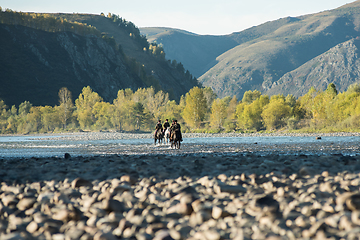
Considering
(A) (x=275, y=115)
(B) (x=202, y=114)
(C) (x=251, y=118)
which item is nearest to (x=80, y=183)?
(A) (x=275, y=115)

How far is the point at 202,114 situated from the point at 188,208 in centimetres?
8421

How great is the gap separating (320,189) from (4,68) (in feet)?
543

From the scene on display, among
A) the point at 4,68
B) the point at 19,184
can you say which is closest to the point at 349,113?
the point at 19,184

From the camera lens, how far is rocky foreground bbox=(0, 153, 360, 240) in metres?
5.09

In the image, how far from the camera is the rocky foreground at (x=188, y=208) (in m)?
5.09

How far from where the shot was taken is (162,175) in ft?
33.4

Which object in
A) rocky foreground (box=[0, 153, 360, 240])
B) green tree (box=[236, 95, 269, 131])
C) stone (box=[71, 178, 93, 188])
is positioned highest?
green tree (box=[236, 95, 269, 131])

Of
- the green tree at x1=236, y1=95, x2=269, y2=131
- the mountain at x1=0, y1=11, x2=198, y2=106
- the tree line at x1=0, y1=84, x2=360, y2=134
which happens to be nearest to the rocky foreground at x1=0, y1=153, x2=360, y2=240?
the tree line at x1=0, y1=84, x2=360, y2=134

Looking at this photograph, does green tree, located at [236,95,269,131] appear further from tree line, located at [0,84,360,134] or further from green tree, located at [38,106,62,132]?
green tree, located at [38,106,62,132]

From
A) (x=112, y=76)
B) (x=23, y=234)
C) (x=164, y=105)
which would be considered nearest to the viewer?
(x=23, y=234)

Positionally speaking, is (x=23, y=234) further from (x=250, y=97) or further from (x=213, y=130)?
(x=250, y=97)

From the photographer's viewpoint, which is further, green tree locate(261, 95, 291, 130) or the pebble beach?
green tree locate(261, 95, 291, 130)

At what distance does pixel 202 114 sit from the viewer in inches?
3551

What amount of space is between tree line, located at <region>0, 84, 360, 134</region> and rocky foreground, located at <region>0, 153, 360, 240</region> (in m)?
64.7
